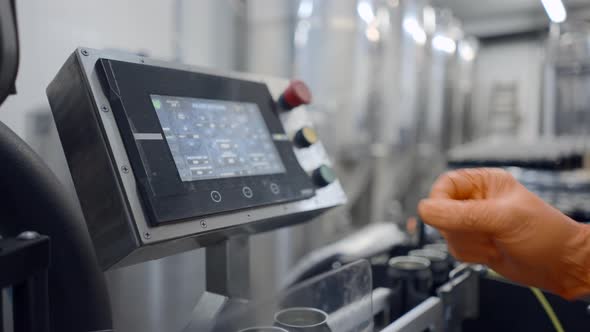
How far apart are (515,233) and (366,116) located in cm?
207

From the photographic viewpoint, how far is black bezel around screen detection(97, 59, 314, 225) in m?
0.45

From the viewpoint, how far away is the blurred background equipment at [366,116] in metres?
0.66

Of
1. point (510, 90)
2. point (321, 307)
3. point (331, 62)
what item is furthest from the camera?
point (510, 90)

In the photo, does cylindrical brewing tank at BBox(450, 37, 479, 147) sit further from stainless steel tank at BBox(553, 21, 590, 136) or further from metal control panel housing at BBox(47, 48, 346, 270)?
metal control panel housing at BBox(47, 48, 346, 270)

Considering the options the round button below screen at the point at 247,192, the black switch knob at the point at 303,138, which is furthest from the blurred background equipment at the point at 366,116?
the round button below screen at the point at 247,192

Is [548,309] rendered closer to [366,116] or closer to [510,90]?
[366,116]

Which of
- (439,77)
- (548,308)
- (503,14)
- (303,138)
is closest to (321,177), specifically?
(303,138)

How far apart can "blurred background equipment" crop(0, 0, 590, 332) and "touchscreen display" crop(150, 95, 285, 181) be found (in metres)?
0.07

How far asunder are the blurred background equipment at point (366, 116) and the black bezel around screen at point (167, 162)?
0.04 meters

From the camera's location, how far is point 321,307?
59 cm

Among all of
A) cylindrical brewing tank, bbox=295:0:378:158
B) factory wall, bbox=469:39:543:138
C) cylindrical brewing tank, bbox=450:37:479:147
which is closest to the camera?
cylindrical brewing tank, bbox=295:0:378:158

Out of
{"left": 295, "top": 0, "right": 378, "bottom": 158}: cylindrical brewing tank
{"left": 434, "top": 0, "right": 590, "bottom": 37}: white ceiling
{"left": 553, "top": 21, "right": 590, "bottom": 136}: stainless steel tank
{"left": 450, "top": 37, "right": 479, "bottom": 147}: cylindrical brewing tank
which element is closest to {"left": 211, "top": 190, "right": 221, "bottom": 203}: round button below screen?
{"left": 295, "top": 0, "right": 378, "bottom": 158}: cylindrical brewing tank

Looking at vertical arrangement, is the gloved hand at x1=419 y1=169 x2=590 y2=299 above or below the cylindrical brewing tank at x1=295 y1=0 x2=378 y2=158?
below

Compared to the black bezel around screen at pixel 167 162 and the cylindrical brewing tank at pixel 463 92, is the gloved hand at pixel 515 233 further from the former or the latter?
the cylindrical brewing tank at pixel 463 92
